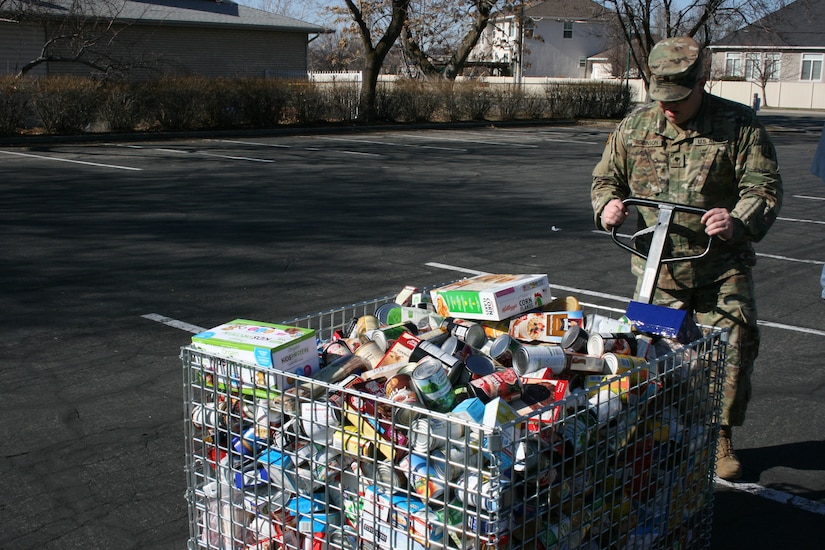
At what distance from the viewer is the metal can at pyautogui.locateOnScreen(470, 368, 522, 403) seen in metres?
2.62

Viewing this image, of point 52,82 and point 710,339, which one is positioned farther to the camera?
point 52,82

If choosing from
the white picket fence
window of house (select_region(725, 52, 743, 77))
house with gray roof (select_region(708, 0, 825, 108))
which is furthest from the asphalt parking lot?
window of house (select_region(725, 52, 743, 77))

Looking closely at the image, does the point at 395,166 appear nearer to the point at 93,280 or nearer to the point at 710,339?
the point at 93,280

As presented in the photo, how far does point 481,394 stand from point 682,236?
5.36 ft

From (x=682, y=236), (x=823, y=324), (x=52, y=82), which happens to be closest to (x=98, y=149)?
(x=52, y=82)

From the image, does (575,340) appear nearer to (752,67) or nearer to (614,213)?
(614,213)

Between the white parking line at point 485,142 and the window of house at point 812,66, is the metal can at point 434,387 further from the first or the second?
the window of house at point 812,66

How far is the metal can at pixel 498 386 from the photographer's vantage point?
8.60 feet

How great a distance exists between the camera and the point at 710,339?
9.78 ft

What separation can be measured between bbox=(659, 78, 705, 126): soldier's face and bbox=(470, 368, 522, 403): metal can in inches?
60.0

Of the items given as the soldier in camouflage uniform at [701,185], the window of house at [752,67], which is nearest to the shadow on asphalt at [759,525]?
the soldier in camouflage uniform at [701,185]

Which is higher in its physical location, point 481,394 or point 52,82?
point 52,82

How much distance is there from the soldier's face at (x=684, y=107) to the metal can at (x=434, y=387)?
1.68m

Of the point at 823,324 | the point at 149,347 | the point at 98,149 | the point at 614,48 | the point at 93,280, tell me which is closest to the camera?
the point at 149,347
